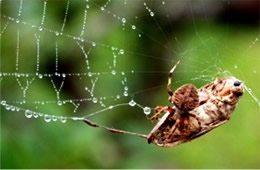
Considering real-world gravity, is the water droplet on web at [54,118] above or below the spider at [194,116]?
below

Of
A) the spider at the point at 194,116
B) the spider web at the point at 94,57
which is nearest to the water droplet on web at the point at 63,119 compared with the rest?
the spider web at the point at 94,57

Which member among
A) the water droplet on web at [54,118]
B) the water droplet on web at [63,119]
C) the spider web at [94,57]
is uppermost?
the spider web at [94,57]

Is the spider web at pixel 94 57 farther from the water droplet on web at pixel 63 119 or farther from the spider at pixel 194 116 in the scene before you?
the spider at pixel 194 116

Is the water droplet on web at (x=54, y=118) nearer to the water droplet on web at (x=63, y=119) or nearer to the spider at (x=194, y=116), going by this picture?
the water droplet on web at (x=63, y=119)

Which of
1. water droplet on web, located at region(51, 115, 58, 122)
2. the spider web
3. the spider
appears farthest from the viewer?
the spider web

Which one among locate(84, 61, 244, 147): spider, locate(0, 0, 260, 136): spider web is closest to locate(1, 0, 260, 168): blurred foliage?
locate(0, 0, 260, 136): spider web

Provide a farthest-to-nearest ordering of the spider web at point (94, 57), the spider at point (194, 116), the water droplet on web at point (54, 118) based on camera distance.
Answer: the spider web at point (94, 57), the water droplet on web at point (54, 118), the spider at point (194, 116)

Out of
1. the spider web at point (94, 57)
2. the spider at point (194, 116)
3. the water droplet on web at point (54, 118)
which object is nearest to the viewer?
the spider at point (194, 116)

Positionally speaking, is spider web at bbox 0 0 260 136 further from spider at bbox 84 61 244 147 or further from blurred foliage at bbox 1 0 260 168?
spider at bbox 84 61 244 147

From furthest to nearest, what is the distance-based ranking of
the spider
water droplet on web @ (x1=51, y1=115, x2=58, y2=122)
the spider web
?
the spider web, water droplet on web @ (x1=51, y1=115, x2=58, y2=122), the spider

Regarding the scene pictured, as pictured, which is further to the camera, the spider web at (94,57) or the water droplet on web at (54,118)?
the spider web at (94,57)
